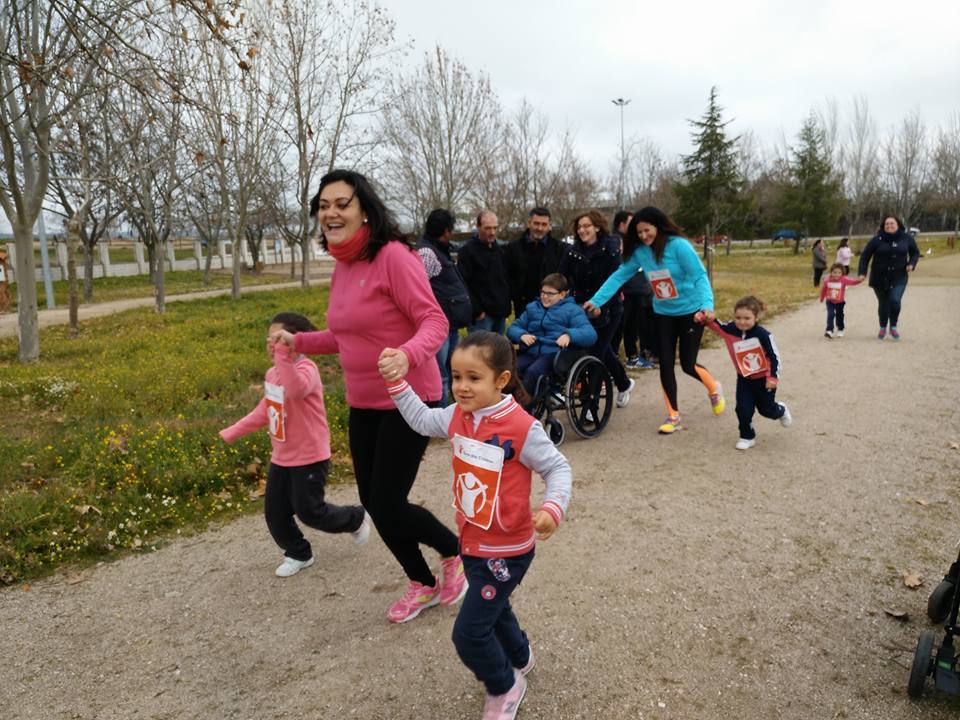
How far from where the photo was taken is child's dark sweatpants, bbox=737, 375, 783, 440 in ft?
17.8

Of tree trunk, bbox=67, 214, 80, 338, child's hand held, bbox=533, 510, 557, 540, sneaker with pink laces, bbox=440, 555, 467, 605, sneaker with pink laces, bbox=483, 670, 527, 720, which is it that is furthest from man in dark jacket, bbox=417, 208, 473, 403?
tree trunk, bbox=67, 214, 80, 338

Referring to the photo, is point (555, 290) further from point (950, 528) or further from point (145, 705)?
point (145, 705)

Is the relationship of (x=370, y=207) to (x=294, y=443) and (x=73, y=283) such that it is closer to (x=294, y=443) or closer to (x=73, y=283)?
(x=294, y=443)

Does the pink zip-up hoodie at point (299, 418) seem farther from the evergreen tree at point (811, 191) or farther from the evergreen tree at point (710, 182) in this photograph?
the evergreen tree at point (811, 191)

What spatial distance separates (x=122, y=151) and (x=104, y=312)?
4.26m

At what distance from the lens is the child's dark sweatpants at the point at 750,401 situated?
5.43m

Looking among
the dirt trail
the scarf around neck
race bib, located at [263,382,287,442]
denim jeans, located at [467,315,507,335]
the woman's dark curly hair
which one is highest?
the woman's dark curly hair

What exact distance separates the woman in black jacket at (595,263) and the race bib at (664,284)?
822 millimetres

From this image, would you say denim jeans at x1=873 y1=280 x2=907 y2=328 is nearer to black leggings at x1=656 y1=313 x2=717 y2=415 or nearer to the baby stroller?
black leggings at x1=656 y1=313 x2=717 y2=415

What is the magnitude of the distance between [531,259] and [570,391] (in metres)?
2.32

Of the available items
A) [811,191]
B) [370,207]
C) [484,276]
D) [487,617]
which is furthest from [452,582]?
[811,191]

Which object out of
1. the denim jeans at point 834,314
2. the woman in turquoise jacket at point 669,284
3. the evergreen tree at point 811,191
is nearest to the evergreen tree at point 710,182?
the evergreen tree at point 811,191

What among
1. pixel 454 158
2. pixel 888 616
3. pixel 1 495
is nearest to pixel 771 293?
pixel 454 158

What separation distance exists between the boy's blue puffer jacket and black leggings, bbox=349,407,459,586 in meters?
2.73
